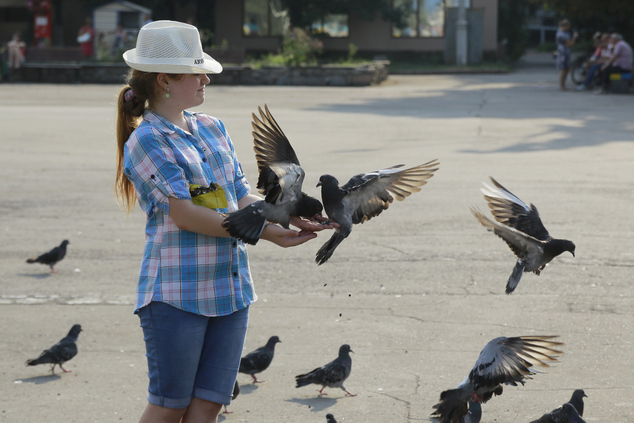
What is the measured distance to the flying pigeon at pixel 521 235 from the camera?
13.2 feet

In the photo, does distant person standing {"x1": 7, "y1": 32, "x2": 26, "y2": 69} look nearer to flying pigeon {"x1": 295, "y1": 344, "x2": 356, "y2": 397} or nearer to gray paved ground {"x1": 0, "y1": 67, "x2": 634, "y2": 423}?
gray paved ground {"x1": 0, "y1": 67, "x2": 634, "y2": 423}

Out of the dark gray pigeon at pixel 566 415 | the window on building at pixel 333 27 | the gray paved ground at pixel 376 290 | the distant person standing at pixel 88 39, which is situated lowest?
the gray paved ground at pixel 376 290

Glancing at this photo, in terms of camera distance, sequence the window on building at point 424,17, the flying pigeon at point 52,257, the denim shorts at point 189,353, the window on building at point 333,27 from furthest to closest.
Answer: the window on building at point 333,27, the window on building at point 424,17, the flying pigeon at point 52,257, the denim shorts at point 189,353

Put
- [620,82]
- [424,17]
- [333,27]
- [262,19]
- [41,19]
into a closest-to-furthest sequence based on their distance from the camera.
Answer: [620,82], [41,19], [424,17], [333,27], [262,19]

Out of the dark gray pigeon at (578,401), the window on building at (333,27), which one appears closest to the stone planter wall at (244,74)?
the window on building at (333,27)

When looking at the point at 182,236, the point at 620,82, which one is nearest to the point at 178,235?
the point at 182,236

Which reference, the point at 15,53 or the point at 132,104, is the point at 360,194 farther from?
the point at 15,53

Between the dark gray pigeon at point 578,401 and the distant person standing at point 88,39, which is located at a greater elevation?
the distant person standing at point 88,39

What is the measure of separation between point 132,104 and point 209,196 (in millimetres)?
533

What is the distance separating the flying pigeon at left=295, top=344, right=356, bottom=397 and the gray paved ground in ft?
0.46

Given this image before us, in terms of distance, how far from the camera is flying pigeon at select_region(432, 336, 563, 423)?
4160mm

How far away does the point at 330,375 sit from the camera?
17.1 feet

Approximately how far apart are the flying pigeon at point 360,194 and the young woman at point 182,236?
0.69 ft

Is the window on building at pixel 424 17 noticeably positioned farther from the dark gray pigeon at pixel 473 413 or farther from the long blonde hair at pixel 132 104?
the long blonde hair at pixel 132 104
